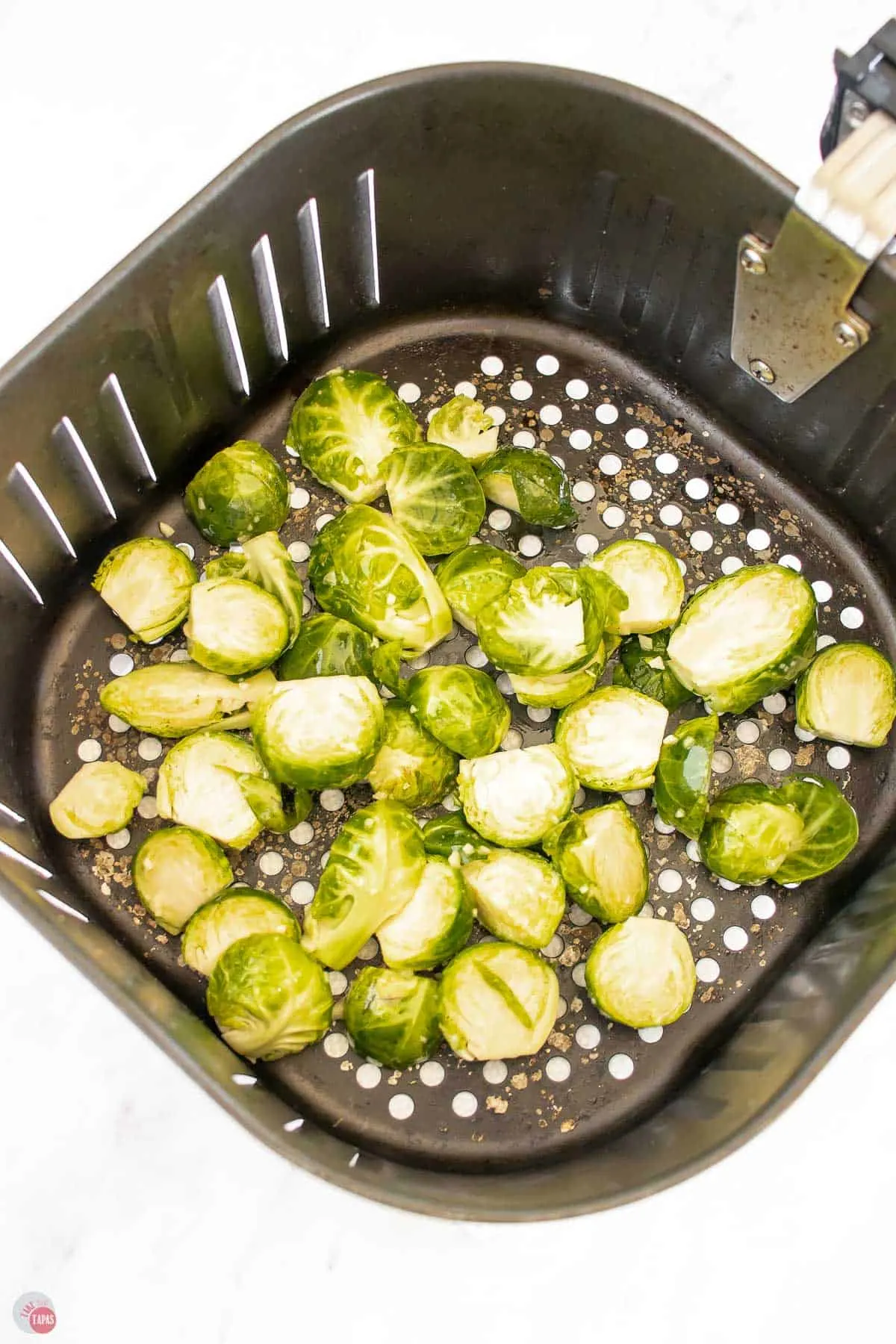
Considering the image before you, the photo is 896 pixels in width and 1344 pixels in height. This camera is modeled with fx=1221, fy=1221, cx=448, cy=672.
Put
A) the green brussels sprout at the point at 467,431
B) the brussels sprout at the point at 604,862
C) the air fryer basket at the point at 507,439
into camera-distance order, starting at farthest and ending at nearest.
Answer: the green brussels sprout at the point at 467,431
the brussels sprout at the point at 604,862
the air fryer basket at the point at 507,439

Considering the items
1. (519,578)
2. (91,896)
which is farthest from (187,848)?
(519,578)

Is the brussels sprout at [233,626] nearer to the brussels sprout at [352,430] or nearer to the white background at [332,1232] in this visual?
the brussels sprout at [352,430]

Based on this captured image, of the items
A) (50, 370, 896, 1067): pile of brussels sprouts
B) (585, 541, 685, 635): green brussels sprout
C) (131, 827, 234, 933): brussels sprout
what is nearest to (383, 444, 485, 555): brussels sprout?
(50, 370, 896, 1067): pile of brussels sprouts

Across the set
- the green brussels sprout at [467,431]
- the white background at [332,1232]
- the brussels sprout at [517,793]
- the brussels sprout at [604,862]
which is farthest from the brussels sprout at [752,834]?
the green brussels sprout at [467,431]

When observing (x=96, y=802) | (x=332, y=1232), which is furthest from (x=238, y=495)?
(x=332, y=1232)

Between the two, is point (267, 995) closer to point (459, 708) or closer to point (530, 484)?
point (459, 708)

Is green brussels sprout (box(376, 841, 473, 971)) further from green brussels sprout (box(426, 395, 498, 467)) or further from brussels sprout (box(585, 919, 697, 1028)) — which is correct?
green brussels sprout (box(426, 395, 498, 467))
